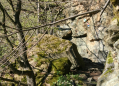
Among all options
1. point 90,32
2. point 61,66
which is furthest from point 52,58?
point 90,32

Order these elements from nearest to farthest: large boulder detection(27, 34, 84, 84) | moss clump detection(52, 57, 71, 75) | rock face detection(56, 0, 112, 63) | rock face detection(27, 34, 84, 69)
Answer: large boulder detection(27, 34, 84, 84)
moss clump detection(52, 57, 71, 75)
rock face detection(27, 34, 84, 69)
rock face detection(56, 0, 112, 63)

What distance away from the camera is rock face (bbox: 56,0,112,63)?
10.8 m

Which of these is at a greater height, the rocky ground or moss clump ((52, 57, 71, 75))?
moss clump ((52, 57, 71, 75))

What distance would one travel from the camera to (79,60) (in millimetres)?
7027

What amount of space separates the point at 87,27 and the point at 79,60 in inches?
240

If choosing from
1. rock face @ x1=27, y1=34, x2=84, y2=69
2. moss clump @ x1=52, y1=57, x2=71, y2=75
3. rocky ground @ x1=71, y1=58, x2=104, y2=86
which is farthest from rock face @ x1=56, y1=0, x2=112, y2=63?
moss clump @ x1=52, y1=57, x2=71, y2=75

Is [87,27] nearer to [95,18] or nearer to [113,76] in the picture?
[95,18]

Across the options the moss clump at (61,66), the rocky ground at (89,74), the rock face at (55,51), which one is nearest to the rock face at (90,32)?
the rocky ground at (89,74)

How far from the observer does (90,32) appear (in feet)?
39.4

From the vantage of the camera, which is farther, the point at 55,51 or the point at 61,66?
the point at 55,51

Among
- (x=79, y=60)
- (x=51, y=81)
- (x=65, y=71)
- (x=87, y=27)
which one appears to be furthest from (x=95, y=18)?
(x=51, y=81)

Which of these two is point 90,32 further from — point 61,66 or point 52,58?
point 61,66

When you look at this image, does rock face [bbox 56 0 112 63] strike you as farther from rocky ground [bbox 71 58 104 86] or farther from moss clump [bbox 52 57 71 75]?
moss clump [bbox 52 57 71 75]

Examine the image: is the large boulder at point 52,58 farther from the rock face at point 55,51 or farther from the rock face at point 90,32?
the rock face at point 90,32
